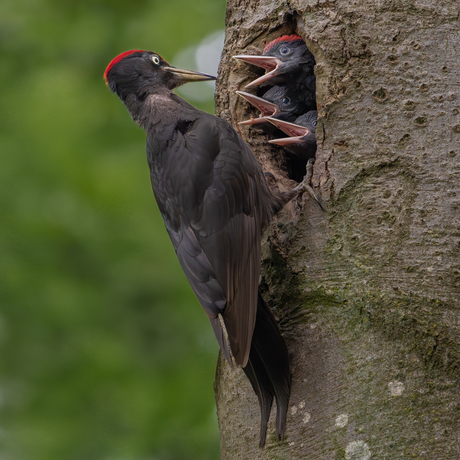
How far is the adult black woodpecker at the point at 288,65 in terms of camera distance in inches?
127

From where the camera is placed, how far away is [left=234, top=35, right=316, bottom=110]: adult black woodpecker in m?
3.22

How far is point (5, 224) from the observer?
375cm

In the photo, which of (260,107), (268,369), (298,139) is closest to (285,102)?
(260,107)

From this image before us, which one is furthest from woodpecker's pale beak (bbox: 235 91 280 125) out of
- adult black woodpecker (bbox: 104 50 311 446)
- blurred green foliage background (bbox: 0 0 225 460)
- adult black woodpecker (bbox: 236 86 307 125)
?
blurred green foliage background (bbox: 0 0 225 460)

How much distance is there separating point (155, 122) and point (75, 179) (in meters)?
1.07

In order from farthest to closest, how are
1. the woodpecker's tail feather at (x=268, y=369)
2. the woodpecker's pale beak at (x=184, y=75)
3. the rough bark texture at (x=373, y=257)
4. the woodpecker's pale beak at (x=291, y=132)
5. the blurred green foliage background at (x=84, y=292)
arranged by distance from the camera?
the blurred green foliage background at (x=84, y=292) < the woodpecker's pale beak at (x=184, y=75) < the woodpecker's pale beak at (x=291, y=132) < the woodpecker's tail feather at (x=268, y=369) < the rough bark texture at (x=373, y=257)

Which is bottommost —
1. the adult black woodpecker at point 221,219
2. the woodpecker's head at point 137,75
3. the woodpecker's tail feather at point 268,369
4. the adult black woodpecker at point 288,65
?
the woodpecker's tail feather at point 268,369

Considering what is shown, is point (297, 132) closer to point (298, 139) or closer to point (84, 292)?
point (298, 139)

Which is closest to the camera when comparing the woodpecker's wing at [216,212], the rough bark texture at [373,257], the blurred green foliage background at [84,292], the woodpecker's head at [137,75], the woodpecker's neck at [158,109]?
the rough bark texture at [373,257]

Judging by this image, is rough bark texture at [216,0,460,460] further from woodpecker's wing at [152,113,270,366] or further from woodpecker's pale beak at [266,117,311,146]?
woodpecker's pale beak at [266,117,311,146]

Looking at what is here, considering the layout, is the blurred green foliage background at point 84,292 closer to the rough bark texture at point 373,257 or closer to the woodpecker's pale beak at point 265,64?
the woodpecker's pale beak at point 265,64

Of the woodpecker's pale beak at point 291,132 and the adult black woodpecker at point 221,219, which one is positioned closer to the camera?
the adult black woodpecker at point 221,219

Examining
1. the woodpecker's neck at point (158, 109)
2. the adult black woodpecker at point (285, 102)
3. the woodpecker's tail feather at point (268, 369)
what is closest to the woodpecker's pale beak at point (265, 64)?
the adult black woodpecker at point (285, 102)

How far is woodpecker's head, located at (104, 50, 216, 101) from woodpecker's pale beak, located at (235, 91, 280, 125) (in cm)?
29
